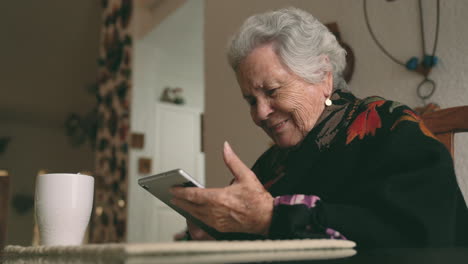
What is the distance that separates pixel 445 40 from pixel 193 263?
1.30m

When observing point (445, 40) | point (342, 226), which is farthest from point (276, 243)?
point (445, 40)

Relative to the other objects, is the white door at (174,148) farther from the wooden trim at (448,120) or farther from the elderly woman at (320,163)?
the wooden trim at (448,120)

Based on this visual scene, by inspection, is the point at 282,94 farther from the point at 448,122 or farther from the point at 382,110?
the point at 448,122

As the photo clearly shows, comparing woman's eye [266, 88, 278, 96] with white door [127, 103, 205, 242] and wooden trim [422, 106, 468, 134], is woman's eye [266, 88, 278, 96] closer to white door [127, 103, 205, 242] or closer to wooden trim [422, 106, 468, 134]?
wooden trim [422, 106, 468, 134]

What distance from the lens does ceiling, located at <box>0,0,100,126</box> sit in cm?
434

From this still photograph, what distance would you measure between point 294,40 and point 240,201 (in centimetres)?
50

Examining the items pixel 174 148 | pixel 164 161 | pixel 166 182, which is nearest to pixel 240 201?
pixel 166 182

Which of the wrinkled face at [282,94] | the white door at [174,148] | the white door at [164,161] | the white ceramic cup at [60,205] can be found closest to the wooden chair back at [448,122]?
the wrinkled face at [282,94]

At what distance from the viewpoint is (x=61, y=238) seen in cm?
69

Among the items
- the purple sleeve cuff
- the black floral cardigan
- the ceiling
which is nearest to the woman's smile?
the black floral cardigan

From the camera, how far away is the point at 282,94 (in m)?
1.10

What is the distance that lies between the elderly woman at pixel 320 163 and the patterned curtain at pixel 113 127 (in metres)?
2.98

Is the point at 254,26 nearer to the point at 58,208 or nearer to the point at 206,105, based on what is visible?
the point at 58,208

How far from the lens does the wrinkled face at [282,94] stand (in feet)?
3.58
